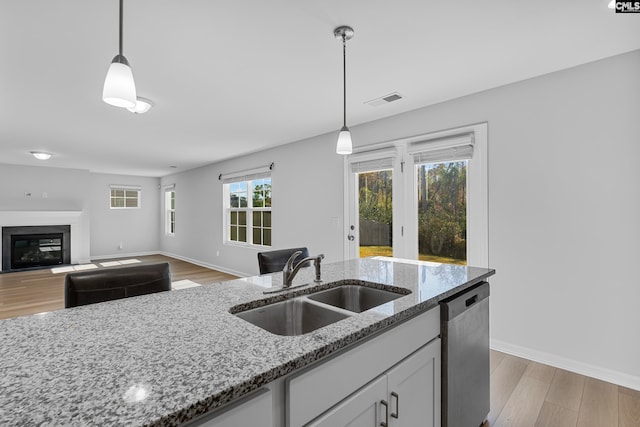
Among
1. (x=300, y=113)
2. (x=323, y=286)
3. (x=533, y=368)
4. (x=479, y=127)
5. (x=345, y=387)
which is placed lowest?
(x=533, y=368)

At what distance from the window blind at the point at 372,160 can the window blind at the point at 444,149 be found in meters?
0.27

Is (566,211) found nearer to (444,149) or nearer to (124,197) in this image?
(444,149)

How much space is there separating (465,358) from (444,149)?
219cm

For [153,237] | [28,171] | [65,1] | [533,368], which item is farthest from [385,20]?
[153,237]

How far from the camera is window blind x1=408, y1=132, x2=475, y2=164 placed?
3057mm

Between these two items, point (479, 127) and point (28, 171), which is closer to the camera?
point (479, 127)

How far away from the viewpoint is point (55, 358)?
840mm

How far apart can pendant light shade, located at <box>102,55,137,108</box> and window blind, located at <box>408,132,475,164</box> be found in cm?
281

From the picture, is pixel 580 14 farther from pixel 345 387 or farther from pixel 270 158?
pixel 270 158

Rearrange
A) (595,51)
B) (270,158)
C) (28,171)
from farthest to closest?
(28,171), (270,158), (595,51)

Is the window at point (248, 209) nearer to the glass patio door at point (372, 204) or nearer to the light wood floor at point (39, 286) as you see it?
the light wood floor at point (39, 286)

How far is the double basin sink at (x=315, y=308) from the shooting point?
4.55ft

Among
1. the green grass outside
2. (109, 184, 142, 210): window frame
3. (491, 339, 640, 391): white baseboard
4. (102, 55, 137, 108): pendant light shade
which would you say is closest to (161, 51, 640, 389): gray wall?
(491, 339, 640, 391): white baseboard

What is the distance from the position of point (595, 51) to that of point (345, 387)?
2.87 m
